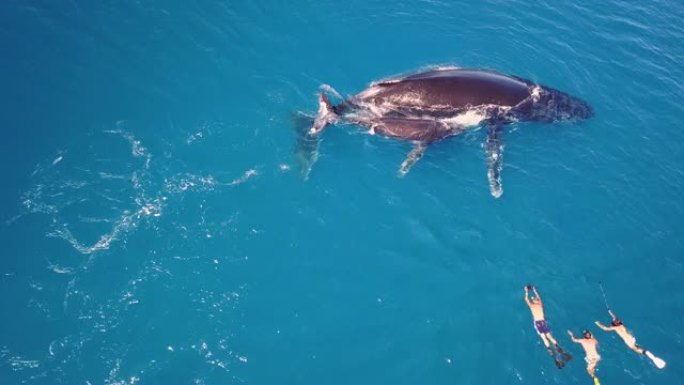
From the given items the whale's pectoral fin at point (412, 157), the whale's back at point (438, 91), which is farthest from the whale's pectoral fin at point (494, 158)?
the whale's pectoral fin at point (412, 157)

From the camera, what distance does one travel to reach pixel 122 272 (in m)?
17.7

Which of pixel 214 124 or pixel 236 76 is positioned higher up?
pixel 236 76

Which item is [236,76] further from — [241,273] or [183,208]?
[241,273]

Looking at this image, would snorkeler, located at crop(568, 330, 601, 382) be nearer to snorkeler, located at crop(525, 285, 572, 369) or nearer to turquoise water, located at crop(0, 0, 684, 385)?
turquoise water, located at crop(0, 0, 684, 385)

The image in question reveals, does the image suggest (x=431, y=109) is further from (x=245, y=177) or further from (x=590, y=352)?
(x=590, y=352)

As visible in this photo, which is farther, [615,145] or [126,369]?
[615,145]

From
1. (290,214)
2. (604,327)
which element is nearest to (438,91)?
(290,214)

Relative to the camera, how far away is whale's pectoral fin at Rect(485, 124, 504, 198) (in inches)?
858

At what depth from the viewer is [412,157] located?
73.2ft

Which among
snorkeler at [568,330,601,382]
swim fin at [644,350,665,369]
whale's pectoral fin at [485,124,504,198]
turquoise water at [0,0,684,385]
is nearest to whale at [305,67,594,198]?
whale's pectoral fin at [485,124,504,198]

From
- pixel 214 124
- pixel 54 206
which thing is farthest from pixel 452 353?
pixel 54 206

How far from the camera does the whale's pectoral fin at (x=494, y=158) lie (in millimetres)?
21797

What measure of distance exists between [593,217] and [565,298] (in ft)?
15.4

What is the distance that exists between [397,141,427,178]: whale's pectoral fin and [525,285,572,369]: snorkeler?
6.99m
